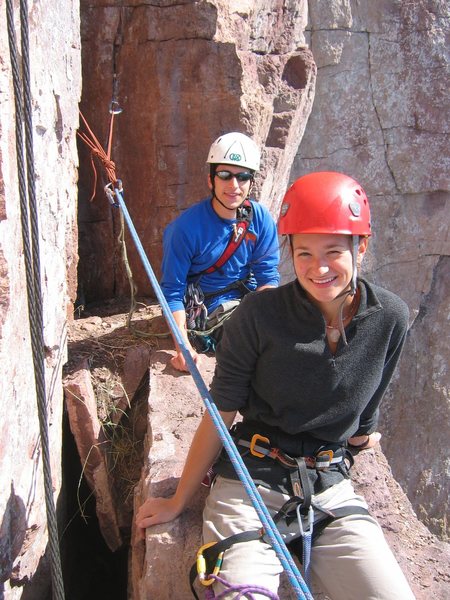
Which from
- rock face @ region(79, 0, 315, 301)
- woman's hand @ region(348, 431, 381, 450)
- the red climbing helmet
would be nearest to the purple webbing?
woman's hand @ region(348, 431, 381, 450)

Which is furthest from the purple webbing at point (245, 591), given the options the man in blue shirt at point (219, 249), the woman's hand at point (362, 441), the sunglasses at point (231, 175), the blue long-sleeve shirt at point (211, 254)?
the sunglasses at point (231, 175)

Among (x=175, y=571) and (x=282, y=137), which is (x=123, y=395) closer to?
(x=175, y=571)

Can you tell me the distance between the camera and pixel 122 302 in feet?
16.7

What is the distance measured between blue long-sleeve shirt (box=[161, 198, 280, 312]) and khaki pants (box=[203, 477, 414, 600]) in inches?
68.8

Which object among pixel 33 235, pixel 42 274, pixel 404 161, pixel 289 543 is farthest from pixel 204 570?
pixel 404 161

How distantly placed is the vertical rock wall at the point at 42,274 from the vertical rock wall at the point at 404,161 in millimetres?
5276

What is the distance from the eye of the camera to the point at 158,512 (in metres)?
2.48

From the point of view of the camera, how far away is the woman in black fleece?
2.07m

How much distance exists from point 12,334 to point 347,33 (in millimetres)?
7520

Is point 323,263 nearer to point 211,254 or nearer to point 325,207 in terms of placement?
point 325,207

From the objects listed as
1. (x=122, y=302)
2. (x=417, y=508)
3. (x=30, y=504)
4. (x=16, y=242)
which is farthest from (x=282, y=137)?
(x=417, y=508)

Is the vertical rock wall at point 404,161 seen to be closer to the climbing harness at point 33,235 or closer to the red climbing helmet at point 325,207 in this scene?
the red climbing helmet at point 325,207

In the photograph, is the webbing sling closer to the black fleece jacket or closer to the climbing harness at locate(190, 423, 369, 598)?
the climbing harness at locate(190, 423, 369, 598)

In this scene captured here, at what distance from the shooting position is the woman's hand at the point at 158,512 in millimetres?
2445
